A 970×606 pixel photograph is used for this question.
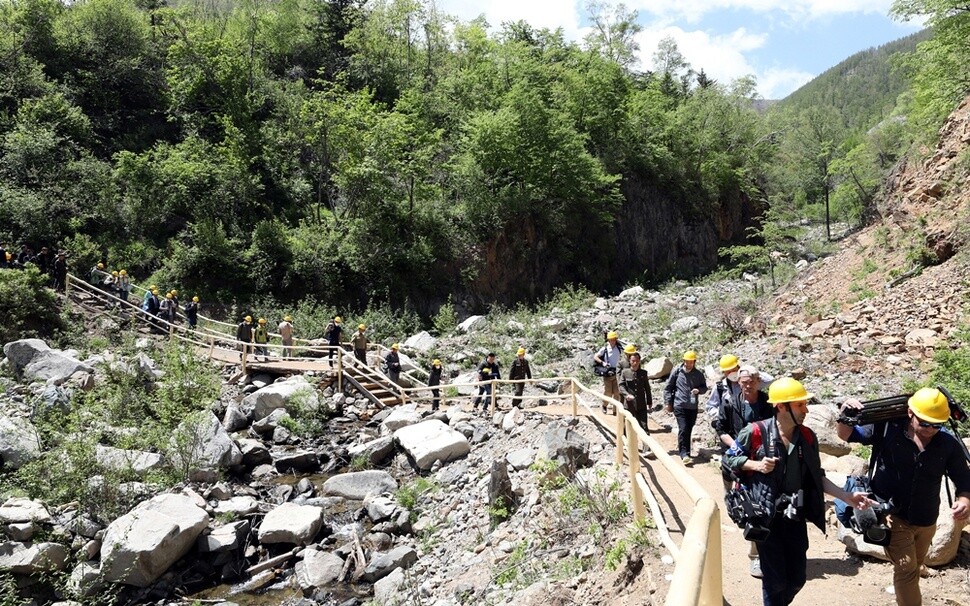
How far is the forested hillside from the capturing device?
26547mm

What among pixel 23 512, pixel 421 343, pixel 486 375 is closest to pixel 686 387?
pixel 486 375

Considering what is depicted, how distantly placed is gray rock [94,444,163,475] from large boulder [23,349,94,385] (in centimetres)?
532

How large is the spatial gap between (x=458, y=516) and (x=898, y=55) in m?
22.4

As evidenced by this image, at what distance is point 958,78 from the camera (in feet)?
56.9

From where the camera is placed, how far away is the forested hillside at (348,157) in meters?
26.5

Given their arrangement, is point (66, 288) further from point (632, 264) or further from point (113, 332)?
point (632, 264)

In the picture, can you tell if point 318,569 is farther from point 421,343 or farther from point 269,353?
point 421,343

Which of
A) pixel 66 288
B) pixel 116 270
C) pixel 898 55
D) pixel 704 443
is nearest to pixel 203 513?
pixel 704 443

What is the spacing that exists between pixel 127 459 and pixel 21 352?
8.66 metres

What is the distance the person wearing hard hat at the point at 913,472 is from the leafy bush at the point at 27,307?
22143mm

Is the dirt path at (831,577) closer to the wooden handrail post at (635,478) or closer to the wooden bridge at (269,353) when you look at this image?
the wooden handrail post at (635,478)

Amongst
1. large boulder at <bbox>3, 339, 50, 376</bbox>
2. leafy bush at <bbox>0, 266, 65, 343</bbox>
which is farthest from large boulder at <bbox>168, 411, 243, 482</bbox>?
leafy bush at <bbox>0, 266, 65, 343</bbox>

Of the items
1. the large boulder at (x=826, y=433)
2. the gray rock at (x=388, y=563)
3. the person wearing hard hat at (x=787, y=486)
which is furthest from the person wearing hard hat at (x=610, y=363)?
the person wearing hard hat at (x=787, y=486)

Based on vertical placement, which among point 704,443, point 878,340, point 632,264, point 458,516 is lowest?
point 458,516
